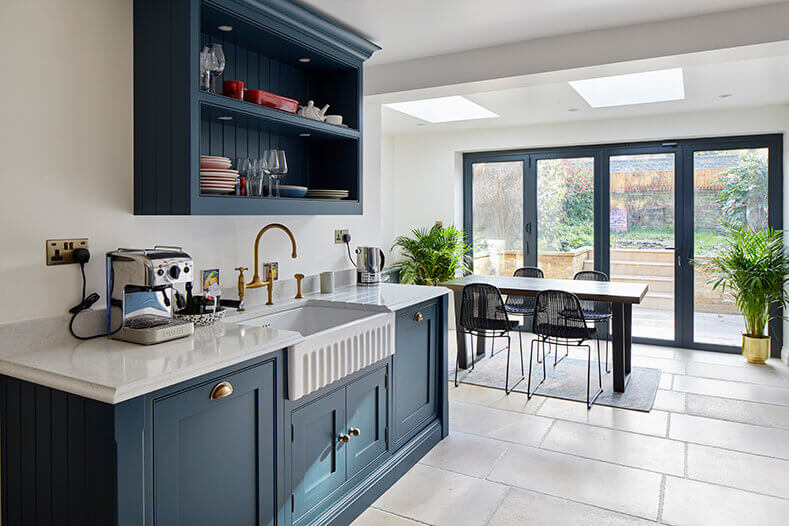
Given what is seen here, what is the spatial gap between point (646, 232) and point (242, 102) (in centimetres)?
505

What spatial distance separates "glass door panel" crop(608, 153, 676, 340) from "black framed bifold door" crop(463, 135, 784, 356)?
0.01 meters

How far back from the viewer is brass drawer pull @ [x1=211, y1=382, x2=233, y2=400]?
6.07 feet

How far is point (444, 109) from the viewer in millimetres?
5613

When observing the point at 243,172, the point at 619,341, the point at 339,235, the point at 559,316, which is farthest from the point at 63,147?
the point at 619,341

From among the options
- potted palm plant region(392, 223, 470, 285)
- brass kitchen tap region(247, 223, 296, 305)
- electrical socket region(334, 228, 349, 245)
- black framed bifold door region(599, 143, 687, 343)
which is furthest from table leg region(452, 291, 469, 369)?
brass kitchen tap region(247, 223, 296, 305)

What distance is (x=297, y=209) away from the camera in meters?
2.88

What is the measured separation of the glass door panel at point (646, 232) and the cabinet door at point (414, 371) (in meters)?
3.65

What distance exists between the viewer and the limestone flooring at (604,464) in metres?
2.63

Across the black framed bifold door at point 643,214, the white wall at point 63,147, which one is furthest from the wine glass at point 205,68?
the black framed bifold door at point 643,214

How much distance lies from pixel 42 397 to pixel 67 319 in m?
0.42

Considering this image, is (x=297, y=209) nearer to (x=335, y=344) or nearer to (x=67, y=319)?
(x=335, y=344)

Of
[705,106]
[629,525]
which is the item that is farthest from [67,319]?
[705,106]

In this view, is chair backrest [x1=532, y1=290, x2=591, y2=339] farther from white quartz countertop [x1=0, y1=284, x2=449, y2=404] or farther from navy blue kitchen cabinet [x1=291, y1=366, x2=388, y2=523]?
white quartz countertop [x1=0, y1=284, x2=449, y2=404]

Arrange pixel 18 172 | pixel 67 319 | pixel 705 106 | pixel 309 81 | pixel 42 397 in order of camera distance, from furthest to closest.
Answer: pixel 705 106 → pixel 309 81 → pixel 67 319 → pixel 18 172 → pixel 42 397
